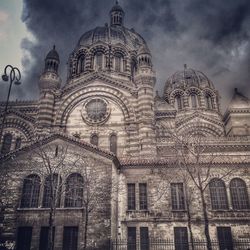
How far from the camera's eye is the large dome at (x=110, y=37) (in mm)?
36656

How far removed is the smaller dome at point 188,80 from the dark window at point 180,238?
2604cm

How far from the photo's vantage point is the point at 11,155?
2016 centimetres

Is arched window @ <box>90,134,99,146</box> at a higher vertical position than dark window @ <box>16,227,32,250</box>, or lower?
higher

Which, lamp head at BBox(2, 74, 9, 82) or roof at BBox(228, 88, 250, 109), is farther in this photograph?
roof at BBox(228, 88, 250, 109)

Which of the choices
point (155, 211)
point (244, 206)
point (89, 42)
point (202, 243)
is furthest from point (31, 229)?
point (89, 42)

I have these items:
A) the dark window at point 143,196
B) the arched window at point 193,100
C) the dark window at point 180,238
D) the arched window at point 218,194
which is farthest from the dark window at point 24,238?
the arched window at point 193,100

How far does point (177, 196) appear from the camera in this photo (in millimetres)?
20734

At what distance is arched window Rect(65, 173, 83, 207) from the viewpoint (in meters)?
19.0

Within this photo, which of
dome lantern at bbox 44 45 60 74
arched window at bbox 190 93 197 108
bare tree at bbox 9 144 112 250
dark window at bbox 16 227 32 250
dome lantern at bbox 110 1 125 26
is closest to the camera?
dark window at bbox 16 227 32 250

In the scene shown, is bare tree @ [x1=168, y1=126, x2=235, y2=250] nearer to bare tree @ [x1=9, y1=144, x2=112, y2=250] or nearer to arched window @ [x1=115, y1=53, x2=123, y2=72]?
bare tree @ [x1=9, y1=144, x2=112, y2=250]

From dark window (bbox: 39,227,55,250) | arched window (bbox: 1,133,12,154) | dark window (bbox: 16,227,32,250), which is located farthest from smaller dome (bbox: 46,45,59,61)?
dark window (bbox: 39,227,55,250)

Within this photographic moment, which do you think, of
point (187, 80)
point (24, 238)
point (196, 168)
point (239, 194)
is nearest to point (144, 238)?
point (196, 168)

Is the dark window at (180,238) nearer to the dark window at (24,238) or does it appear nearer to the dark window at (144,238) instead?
the dark window at (144,238)

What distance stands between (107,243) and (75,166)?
577cm
